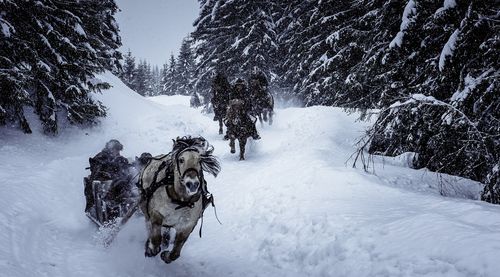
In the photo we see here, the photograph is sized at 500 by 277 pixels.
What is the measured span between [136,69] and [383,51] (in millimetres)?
61947

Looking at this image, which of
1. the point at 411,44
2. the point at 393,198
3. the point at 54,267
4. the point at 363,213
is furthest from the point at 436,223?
the point at 54,267

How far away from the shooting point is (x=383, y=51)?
29.1ft

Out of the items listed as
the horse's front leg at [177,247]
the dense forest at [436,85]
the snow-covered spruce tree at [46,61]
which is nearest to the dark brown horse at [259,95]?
the dense forest at [436,85]

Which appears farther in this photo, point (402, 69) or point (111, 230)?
point (402, 69)

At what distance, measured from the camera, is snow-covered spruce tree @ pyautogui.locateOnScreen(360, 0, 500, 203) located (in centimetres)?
556

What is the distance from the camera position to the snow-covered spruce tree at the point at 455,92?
5565 mm

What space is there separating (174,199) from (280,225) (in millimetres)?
2341

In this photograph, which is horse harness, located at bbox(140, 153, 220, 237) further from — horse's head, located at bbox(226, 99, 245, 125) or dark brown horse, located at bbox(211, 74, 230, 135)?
dark brown horse, located at bbox(211, 74, 230, 135)

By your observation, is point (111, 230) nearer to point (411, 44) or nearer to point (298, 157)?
point (298, 157)

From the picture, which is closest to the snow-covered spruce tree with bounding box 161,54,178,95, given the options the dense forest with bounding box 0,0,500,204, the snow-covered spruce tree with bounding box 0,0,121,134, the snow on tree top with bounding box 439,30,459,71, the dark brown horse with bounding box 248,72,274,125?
the dense forest with bounding box 0,0,500,204

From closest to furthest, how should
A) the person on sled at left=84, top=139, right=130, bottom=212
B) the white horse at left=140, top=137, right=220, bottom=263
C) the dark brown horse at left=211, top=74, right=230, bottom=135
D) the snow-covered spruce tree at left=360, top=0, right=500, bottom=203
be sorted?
the white horse at left=140, top=137, right=220, bottom=263 → the snow-covered spruce tree at left=360, top=0, right=500, bottom=203 → the person on sled at left=84, top=139, right=130, bottom=212 → the dark brown horse at left=211, top=74, right=230, bottom=135

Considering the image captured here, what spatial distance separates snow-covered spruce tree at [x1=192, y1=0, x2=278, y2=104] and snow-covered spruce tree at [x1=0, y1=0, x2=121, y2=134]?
1338cm

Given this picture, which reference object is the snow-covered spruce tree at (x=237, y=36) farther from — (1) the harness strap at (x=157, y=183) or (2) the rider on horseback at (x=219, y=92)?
(1) the harness strap at (x=157, y=183)

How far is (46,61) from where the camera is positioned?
11.5 m
